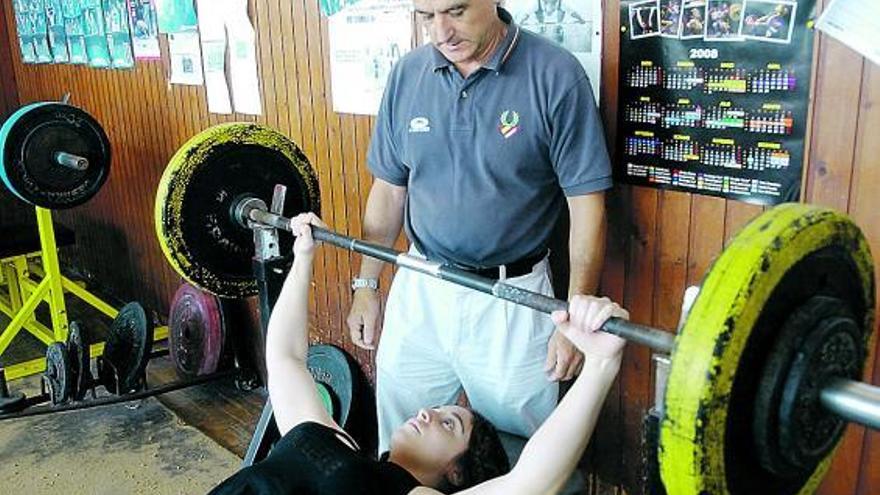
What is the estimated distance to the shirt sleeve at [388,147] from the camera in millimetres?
1829

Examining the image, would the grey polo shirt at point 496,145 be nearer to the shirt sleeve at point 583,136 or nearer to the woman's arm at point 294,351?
the shirt sleeve at point 583,136

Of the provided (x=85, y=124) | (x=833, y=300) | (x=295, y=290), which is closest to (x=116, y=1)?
(x=85, y=124)

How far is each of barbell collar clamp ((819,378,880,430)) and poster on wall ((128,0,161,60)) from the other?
126 inches

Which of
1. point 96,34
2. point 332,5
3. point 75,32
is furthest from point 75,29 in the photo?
point 332,5

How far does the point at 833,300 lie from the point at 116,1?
3.57m

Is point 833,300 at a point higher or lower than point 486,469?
higher

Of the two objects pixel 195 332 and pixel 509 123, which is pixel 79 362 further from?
pixel 509 123

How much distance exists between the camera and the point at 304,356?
5.33 ft

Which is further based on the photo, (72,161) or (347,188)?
(72,161)

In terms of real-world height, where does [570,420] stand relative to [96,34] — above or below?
→ below

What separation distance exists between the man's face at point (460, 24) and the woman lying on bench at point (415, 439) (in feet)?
1.55

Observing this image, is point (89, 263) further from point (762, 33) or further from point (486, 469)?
point (762, 33)

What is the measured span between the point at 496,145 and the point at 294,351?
0.58 m

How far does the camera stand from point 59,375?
2.95 metres
